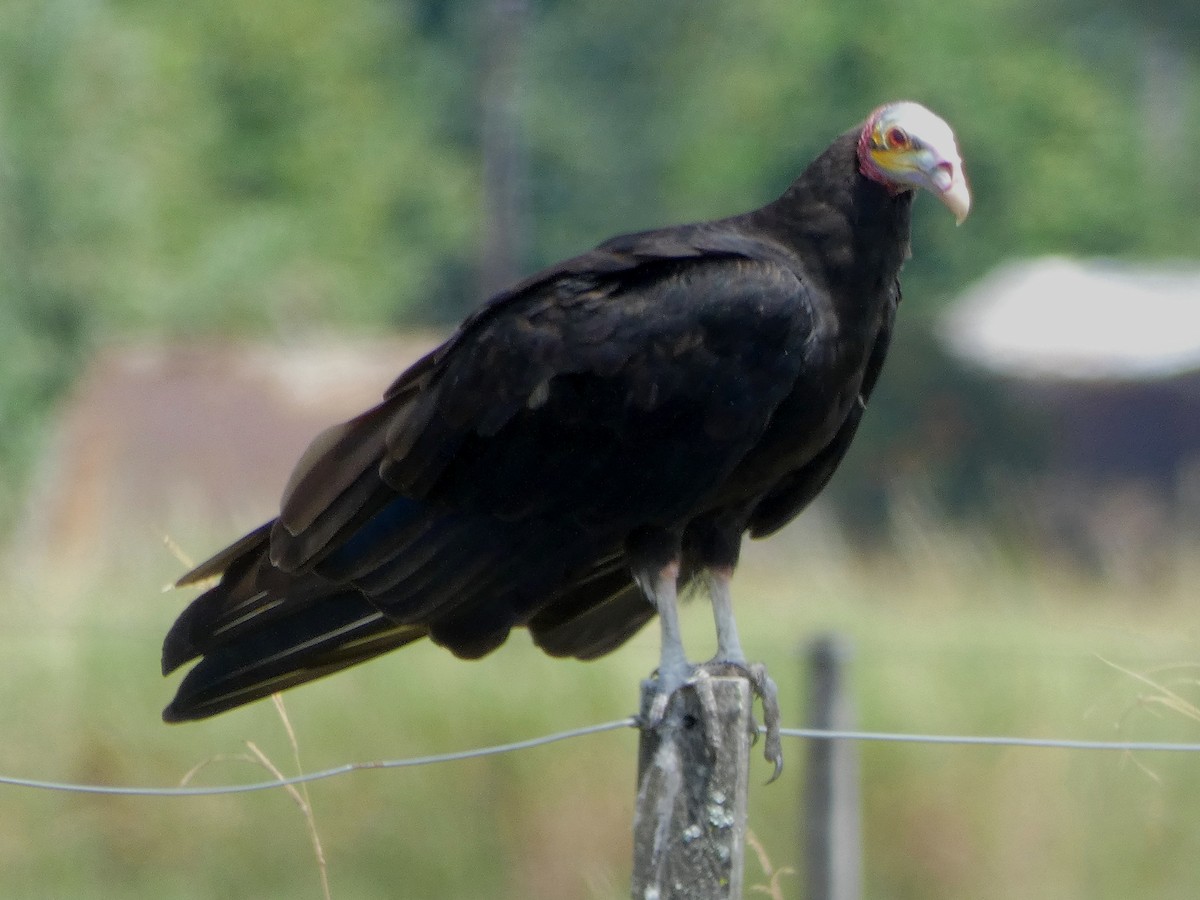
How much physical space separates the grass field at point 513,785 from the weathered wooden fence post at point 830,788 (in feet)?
2.19

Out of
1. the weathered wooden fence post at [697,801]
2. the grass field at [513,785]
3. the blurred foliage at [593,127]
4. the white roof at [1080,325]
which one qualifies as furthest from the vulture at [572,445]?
the blurred foliage at [593,127]

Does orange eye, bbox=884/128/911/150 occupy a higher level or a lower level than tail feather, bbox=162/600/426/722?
higher

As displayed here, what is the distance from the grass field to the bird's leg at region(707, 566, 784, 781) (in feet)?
4.74

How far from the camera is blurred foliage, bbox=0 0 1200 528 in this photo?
2438 cm

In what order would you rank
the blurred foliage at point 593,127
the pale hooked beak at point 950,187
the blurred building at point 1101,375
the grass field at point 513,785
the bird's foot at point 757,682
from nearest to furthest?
the bird's foot at point 757,682 < the pale hooked beak at point 950,187 < the grass field at point 513,785 < the blurred building at point 1101,375 < the blurred foliage at point 593,127

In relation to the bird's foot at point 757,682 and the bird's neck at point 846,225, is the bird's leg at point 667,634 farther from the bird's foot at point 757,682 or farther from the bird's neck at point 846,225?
the bird's neck at point 846,225

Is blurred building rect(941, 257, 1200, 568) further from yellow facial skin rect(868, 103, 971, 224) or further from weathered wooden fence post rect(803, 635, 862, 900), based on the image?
yellow facial skin rect(868, 103, 971, 224)

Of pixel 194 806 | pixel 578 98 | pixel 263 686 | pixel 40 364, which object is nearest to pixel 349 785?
pixel 194 806

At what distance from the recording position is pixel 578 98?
91.7 ft

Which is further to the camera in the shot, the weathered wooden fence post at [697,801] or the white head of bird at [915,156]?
the white head of bird at [915,156]

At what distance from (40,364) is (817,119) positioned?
14.9 meters

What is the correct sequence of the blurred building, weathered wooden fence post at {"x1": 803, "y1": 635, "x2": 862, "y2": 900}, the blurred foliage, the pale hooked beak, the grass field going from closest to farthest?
the pale hooked beak < weathered wooden fence post at {"x1": 803, "y1": 635, "x2": 862, "y2": 900} < the grass field < the blurred building < the blurred foliage

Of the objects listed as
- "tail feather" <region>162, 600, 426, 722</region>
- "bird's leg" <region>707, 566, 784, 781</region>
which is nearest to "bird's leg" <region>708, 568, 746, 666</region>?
"bird's leg" <region>707, 566, 784, 781</region>

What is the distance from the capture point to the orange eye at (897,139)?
3062 mm
